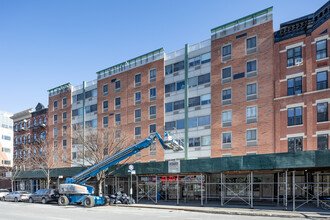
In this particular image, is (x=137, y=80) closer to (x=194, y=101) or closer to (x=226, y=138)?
(x=194, y=101)

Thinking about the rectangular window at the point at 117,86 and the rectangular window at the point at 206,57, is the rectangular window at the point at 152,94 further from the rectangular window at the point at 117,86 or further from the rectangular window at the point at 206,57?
the rectangular window at the point at 206,57

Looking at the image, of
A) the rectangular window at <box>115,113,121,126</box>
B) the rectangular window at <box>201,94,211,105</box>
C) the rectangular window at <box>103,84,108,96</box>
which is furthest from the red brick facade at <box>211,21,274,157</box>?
the rectangular window at <box>103,84,108,96</box>

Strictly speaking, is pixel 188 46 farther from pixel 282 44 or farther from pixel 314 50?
pixel 314 50

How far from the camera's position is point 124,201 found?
28594 mm

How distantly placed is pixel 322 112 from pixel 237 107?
8.57 meters

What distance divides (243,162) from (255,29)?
646 inches

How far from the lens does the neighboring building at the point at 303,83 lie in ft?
95.4

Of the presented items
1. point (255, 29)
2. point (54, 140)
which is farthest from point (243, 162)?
point (54, 140)

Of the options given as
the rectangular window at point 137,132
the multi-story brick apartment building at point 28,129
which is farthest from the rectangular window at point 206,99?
the multi-story brick apartment building at point 28,129

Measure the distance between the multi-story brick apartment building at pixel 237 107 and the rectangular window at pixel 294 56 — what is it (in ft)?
0.31

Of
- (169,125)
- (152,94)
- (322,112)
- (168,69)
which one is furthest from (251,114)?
(152,94)

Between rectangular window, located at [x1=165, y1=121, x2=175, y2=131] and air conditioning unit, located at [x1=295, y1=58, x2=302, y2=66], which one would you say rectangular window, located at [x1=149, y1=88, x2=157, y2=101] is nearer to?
rectangular window, located at [x1=165, y1=121, x2=175, y2=131]

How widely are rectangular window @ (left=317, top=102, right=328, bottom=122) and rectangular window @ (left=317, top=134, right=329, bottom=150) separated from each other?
4.96 ft

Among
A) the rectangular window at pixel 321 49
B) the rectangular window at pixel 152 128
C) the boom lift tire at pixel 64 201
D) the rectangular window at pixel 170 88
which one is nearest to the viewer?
the boom lift tire at pixel 64 201
